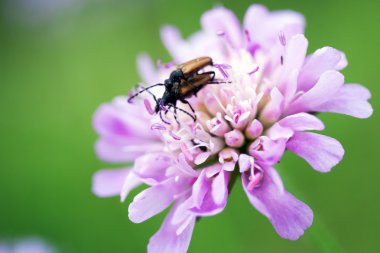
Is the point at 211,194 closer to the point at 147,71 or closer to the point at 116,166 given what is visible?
the point at 147,71

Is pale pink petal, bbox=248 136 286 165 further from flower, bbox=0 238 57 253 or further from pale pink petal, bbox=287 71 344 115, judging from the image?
flower, bbox=0 238 57 253

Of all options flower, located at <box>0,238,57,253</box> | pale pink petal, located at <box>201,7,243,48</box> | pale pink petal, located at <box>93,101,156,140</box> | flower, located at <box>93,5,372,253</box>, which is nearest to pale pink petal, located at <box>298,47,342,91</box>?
flower, located at <box>93,5,372,253</box>

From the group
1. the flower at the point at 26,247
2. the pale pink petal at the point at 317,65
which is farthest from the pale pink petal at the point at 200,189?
the flower at the point at 26,247

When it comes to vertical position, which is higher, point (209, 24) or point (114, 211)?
point (209, 24)

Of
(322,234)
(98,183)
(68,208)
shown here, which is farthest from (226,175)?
(68,208)

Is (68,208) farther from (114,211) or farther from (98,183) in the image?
(98,183)

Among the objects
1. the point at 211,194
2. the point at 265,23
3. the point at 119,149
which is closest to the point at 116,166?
the point at 119,149
